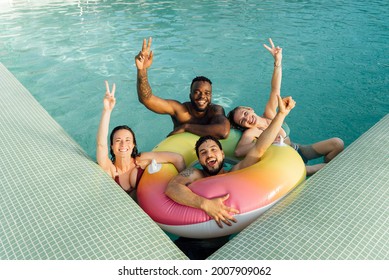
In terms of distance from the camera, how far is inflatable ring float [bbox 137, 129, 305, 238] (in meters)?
2.46

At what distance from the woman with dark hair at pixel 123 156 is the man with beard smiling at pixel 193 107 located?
1.92ft

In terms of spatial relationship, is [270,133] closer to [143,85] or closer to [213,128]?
[213,128]

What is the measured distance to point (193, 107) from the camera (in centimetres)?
389

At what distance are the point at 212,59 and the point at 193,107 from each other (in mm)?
4390

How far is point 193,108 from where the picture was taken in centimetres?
389

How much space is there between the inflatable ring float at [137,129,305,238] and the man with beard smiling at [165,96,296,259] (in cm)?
6

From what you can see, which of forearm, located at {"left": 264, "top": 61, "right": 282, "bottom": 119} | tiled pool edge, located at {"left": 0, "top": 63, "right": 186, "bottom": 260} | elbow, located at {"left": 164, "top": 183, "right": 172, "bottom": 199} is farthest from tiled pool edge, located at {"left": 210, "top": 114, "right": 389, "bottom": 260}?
forearm, located at {"left": 264, "top": 61, "right": 282, "bottom": 119}

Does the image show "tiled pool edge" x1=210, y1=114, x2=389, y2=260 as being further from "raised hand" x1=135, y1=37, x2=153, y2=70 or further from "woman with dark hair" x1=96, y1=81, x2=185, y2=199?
"raised hand" x1=135, y1=37, x2=153, y2=70

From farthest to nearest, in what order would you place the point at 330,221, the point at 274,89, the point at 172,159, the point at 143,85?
the point at 274,89
the point at 143,85
the point at 172,159
the point at 330,221

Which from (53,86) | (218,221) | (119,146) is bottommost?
(53,86)

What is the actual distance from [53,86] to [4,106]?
3000 mm

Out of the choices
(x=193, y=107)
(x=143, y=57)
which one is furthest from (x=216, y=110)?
(x=143, y=57)
